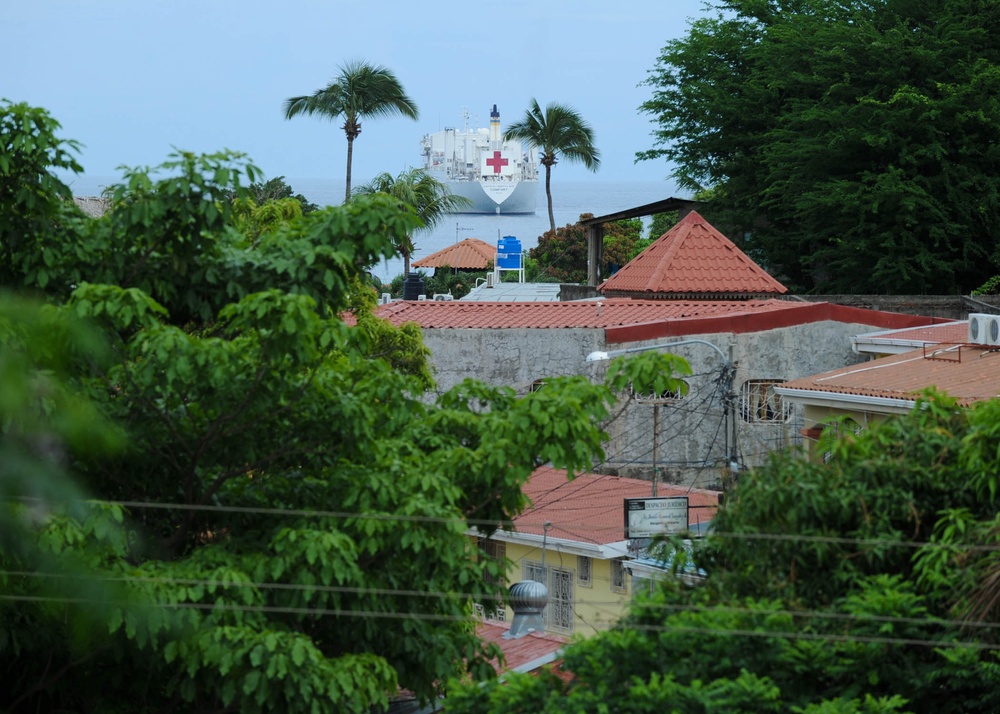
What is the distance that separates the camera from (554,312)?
887 inches

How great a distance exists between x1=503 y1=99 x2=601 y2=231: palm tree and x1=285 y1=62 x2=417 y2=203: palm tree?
2211 centimetres

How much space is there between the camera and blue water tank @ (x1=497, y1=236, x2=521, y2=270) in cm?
5362

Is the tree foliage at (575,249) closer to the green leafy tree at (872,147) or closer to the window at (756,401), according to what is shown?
the green leafy tree at (872,147)

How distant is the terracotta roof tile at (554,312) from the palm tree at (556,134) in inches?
1557

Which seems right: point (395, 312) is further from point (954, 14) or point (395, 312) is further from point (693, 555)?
point (954, 14)

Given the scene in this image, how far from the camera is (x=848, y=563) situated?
8242mm

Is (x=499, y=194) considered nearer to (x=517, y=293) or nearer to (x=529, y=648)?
(x=517, y=293)

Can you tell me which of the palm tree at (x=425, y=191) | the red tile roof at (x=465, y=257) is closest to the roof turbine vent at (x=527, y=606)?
the palm tree at (x=425, y=191)

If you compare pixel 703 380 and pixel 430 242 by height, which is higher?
pixel 430 242

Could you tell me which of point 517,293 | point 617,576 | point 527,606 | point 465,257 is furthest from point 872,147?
point 465,257

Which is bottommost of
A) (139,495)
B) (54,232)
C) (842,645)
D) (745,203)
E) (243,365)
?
(842,645)

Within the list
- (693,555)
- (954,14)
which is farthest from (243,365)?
(954,14)

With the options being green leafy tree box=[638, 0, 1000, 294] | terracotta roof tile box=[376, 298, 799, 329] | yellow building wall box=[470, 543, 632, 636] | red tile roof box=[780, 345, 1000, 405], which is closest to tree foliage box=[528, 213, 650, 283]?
green leafy tree box=[638, 0, 1000, 294]

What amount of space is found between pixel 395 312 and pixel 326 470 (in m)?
13.5
